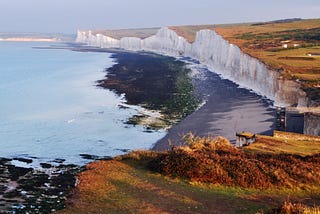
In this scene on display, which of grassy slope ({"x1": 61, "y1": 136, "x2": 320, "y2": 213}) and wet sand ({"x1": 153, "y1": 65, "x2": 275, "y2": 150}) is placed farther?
wet sand ({"x1": 153, "y1": 65, "x2": 275, "y2": 150})

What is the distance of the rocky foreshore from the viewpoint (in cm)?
1855

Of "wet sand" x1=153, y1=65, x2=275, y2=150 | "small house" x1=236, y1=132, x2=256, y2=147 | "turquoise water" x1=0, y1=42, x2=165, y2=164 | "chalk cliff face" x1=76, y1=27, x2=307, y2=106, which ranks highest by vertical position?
"chalk cliff face" x1=76, y1=27, x2=307, y2=106

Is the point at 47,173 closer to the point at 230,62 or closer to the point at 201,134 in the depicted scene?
the point at 201,134

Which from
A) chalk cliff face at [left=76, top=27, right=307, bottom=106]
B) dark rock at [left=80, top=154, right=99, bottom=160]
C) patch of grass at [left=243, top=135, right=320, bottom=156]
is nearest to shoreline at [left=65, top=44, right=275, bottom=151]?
chalk cliff face at [left=76, top=27, right=307, bottom=106]

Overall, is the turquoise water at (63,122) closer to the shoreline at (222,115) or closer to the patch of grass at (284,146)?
the shoreline at (222,115)

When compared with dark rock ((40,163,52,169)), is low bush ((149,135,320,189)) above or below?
above

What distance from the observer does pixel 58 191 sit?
807 inches

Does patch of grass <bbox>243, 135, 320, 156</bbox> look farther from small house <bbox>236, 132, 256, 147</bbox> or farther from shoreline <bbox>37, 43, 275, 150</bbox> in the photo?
shoreline <bbox>37, 43, 275, 150</bbox>

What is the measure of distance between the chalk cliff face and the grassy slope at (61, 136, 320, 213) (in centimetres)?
2455

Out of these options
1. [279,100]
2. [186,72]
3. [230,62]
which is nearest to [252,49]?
[230,62]

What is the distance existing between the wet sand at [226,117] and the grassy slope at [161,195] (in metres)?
6.65

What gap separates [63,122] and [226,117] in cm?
1550

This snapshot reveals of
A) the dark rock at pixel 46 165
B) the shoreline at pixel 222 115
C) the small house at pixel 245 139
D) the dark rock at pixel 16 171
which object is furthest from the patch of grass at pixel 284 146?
the dark rock at pixel 16 171

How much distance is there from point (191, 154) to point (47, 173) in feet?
28.0
